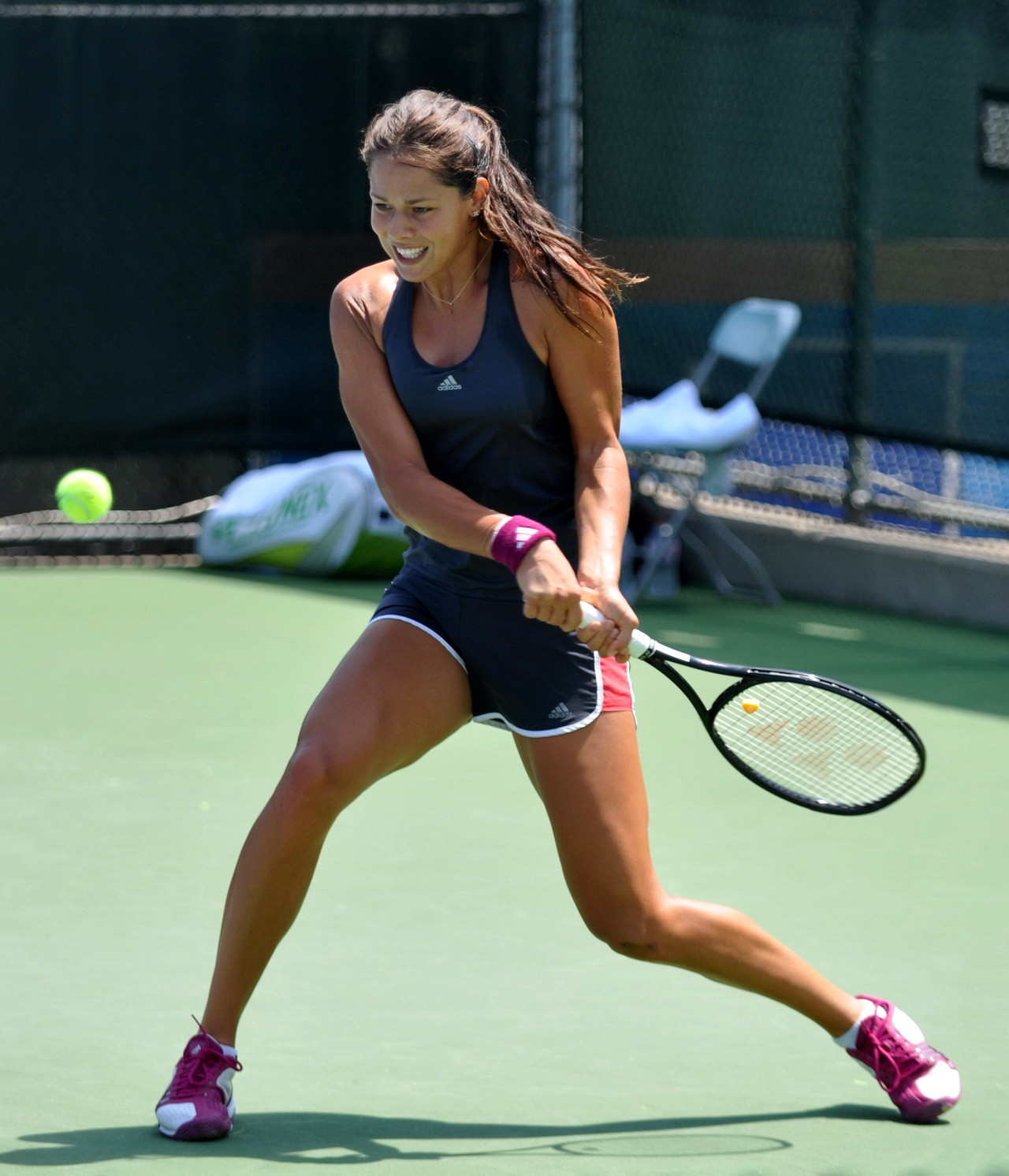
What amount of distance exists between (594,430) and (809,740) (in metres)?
0.64

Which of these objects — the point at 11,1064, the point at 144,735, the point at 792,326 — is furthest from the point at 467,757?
the point at 792,326

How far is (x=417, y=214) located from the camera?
2734mm

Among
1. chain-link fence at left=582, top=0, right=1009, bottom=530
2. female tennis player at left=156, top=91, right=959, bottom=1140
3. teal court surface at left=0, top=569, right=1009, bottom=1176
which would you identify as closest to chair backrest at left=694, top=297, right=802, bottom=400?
chain-link fence at left=582, top=0, right=1009, bottom=530

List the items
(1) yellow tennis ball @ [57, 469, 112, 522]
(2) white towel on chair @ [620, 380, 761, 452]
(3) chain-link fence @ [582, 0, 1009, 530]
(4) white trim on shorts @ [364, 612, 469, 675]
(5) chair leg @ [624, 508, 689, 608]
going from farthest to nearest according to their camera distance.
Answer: (5) chair leg @ [624, 508, 689, 608]
(2) white towel on chair @ [620, 380, 761, 452]
(3) chain-link fence @ [582, 0, 1009, 530]
(1) yellow tennis ball @ [57, 469, 112, 522]
(4) white trim on shorts @ [364, 612, 469, 675]

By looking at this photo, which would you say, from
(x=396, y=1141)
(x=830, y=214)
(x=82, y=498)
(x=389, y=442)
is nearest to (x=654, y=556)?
(x=830, y=214)

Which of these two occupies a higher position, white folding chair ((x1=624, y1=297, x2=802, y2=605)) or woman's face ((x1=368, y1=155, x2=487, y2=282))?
woman's face ((x1=368, y1=155, x2=487, y2=282))

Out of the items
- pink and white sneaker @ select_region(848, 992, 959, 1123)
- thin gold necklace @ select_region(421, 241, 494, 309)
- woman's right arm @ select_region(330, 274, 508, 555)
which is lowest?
pink and white sneaker @ select_region(848, 992, 959, 1123)

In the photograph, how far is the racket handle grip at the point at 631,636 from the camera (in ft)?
8.72

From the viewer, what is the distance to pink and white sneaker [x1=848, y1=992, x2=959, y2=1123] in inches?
114

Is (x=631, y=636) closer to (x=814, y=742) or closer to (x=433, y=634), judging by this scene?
(x=433, y=634)

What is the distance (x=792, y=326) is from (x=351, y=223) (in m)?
2.54

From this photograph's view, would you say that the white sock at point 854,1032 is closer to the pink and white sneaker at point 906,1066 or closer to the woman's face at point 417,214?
the pink and white sneaker at point 906,1066

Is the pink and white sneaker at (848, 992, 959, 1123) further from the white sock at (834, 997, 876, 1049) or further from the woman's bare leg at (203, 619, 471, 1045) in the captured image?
the woman's bare leg at (203, 619, 471, 1045)


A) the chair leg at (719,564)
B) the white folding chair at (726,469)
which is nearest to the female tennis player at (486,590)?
the white folding chair at (726,469)
